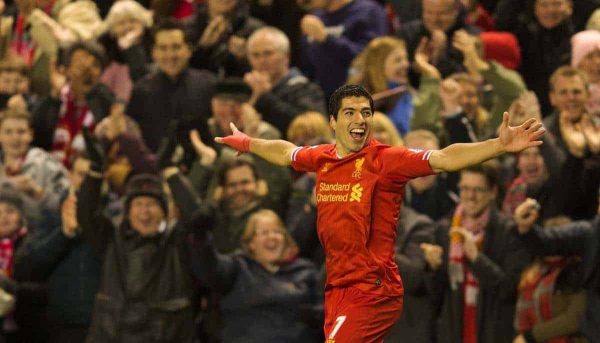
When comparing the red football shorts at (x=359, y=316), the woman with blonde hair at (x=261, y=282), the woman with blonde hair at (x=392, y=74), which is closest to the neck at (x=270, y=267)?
the woman with blonde hair at (x=261, y=282)

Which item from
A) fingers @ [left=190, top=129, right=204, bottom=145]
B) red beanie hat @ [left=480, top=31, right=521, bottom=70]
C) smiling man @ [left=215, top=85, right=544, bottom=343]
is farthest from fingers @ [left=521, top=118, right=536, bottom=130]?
red beanie hat @ [left=480, top=31, right=521, bottom=70]

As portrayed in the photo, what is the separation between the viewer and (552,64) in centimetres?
1100

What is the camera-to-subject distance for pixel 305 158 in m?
7.16

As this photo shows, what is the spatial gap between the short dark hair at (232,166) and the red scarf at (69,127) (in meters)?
1.61

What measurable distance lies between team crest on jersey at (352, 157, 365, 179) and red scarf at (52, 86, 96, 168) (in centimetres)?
480

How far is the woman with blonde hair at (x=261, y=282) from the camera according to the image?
957 centimetres

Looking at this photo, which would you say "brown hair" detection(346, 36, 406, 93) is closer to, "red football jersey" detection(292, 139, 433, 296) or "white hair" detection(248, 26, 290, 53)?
"white hair" detection(248, 26, 290, 53)

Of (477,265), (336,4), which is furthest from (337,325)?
(336,4)

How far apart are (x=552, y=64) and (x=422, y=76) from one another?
3.25 ft

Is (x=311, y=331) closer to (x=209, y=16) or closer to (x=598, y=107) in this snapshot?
(x=598, y=107)

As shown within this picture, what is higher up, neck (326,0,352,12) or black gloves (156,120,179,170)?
neck (326,0,352,12)

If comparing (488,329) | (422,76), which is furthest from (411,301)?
(422,76)

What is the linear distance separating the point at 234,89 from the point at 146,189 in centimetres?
121

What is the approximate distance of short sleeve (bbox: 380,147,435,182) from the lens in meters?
6.66
